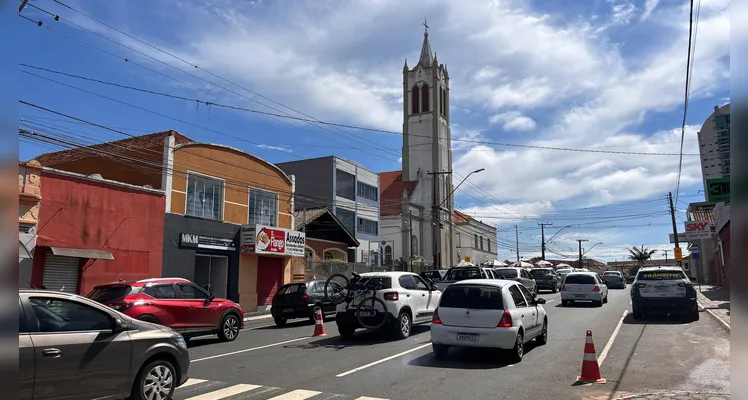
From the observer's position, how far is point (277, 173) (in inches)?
1105

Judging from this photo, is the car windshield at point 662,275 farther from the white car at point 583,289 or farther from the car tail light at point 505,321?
the car tail light at point 505,321

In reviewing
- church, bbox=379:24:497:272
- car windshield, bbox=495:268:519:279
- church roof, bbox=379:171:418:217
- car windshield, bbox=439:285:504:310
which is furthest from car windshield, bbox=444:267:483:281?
church roof, bbox=379:171:418:217

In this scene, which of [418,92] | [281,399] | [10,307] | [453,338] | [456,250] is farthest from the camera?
[456,250]

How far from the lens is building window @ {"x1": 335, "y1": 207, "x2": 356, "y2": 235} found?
138 feet

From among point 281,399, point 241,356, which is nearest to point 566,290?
point 241,356

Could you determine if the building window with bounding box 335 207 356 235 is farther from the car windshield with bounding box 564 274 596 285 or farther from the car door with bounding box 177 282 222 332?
the car door with bounding box 177 282 222 332

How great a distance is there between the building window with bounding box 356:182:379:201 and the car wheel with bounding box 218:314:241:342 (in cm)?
3028

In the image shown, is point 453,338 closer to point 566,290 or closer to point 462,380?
point 462,380

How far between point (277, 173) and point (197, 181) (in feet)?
18.8

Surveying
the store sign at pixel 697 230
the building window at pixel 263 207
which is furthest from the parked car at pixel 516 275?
the building window at pixel 263 207

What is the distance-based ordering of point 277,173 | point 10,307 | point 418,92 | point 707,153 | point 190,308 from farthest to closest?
point 418,92
point 277,173
point 190,308
point 707,153
point 10,307

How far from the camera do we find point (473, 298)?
33.3ft

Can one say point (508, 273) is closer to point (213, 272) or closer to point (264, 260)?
point (264, 260)

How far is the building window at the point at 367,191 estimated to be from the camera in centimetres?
4472
